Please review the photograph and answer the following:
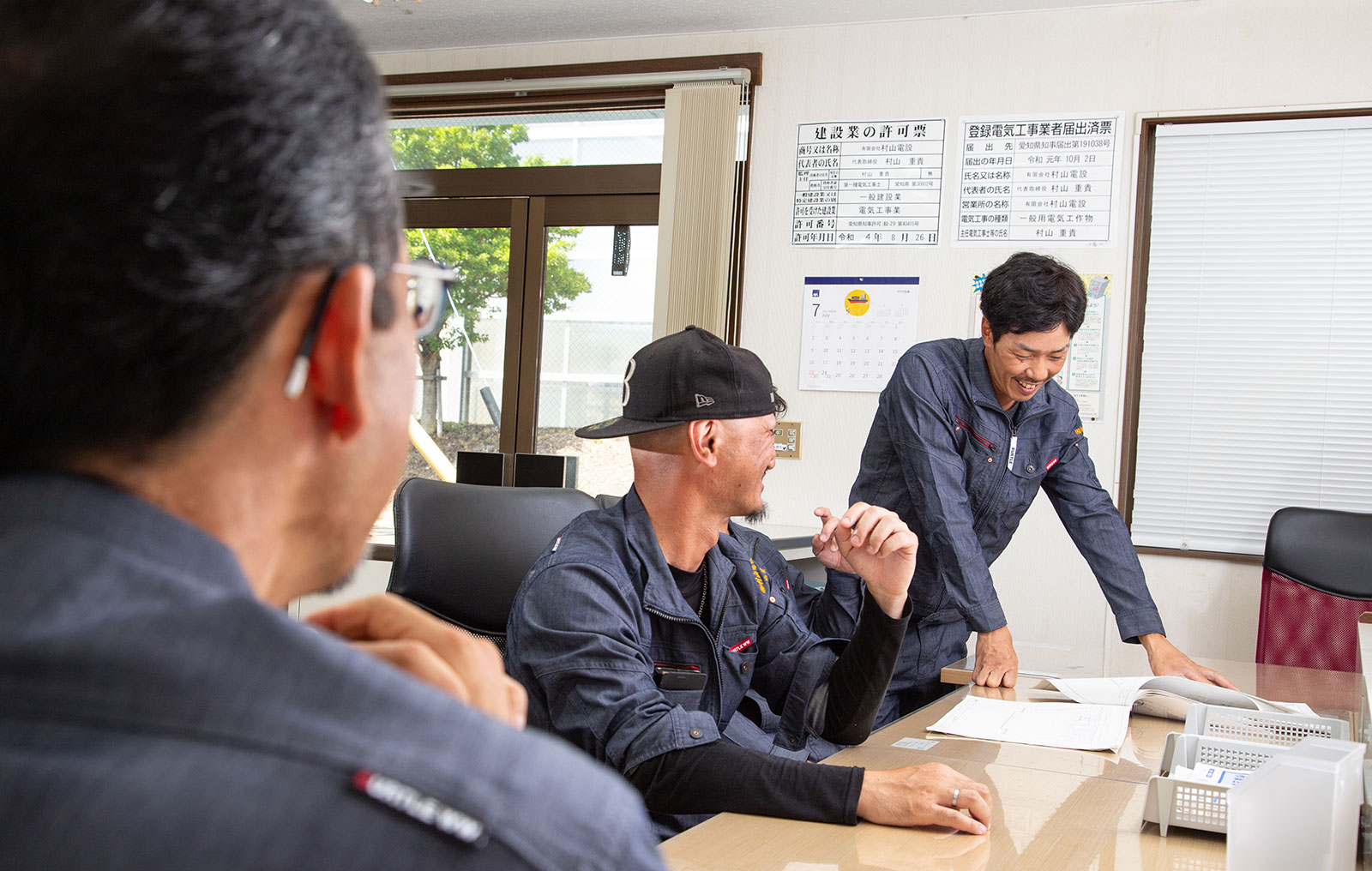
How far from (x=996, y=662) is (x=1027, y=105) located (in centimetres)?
242

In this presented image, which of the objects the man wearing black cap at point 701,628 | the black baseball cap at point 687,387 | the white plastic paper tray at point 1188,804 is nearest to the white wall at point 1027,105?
the man wearing black cap at point 701,628

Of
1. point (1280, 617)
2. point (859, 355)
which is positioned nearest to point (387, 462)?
point (1280, 617)

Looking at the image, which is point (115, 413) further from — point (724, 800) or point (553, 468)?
point (553, 468)

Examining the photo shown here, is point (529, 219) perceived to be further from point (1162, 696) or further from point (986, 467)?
point (1162, 696)

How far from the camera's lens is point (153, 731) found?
0.33 m

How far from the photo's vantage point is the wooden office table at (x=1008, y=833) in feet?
3.33

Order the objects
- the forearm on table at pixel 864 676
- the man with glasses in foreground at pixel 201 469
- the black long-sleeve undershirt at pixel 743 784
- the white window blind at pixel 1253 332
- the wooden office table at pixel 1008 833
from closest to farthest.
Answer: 1. the man with glasses in foreground at pixel 201 469
2. the wooden office table at pixel 1008 833
3. the black long-sleeve undershirt at pixel 743 784
4. the forearm on table at pixel 864 676
5. the white window blind at pixel 1253 332

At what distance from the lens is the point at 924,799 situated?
110 centimetres

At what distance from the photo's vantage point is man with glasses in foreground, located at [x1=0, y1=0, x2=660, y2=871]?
33 centimetres

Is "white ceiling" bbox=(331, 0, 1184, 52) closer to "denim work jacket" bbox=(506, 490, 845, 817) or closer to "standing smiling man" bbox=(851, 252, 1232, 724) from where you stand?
"standing smiling man" bbox=(851, 252, 1232, 724)

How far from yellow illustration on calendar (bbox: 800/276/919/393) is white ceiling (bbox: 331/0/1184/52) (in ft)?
3.19

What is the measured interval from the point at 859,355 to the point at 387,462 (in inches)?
134

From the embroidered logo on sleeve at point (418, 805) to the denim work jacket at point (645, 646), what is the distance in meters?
0.91

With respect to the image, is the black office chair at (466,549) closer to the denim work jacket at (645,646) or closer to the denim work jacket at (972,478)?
the denim work jacket at (645,646)
